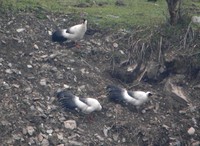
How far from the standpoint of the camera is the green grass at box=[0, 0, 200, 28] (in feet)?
42.7

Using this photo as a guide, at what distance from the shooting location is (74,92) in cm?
1089

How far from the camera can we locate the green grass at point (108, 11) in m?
13.0

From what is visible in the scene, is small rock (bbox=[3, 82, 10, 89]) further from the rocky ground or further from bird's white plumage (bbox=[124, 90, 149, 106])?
bird's white plumage (bbox=[124, 90, 149, 106])

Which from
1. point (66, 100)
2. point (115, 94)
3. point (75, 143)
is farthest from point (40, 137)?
point (115, 94)

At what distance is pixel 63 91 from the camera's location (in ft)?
34.9

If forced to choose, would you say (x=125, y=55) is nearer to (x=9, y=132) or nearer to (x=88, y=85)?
(x=88, y=85)

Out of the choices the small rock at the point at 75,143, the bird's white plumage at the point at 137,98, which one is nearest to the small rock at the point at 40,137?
the small rock at the point at 75,143

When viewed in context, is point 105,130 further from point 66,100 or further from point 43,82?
point 43,82

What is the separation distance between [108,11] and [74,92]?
3590mm

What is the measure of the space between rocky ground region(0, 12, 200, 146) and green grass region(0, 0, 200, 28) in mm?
430

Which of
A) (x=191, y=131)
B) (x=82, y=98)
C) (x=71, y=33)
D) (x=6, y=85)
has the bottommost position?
(x=191, y=131)

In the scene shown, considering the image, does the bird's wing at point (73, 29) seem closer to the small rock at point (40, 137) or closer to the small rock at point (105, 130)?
the small rock at point (105, 130)

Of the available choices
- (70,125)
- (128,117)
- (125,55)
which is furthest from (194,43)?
(70,125)

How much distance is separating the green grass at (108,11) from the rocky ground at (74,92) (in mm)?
430
